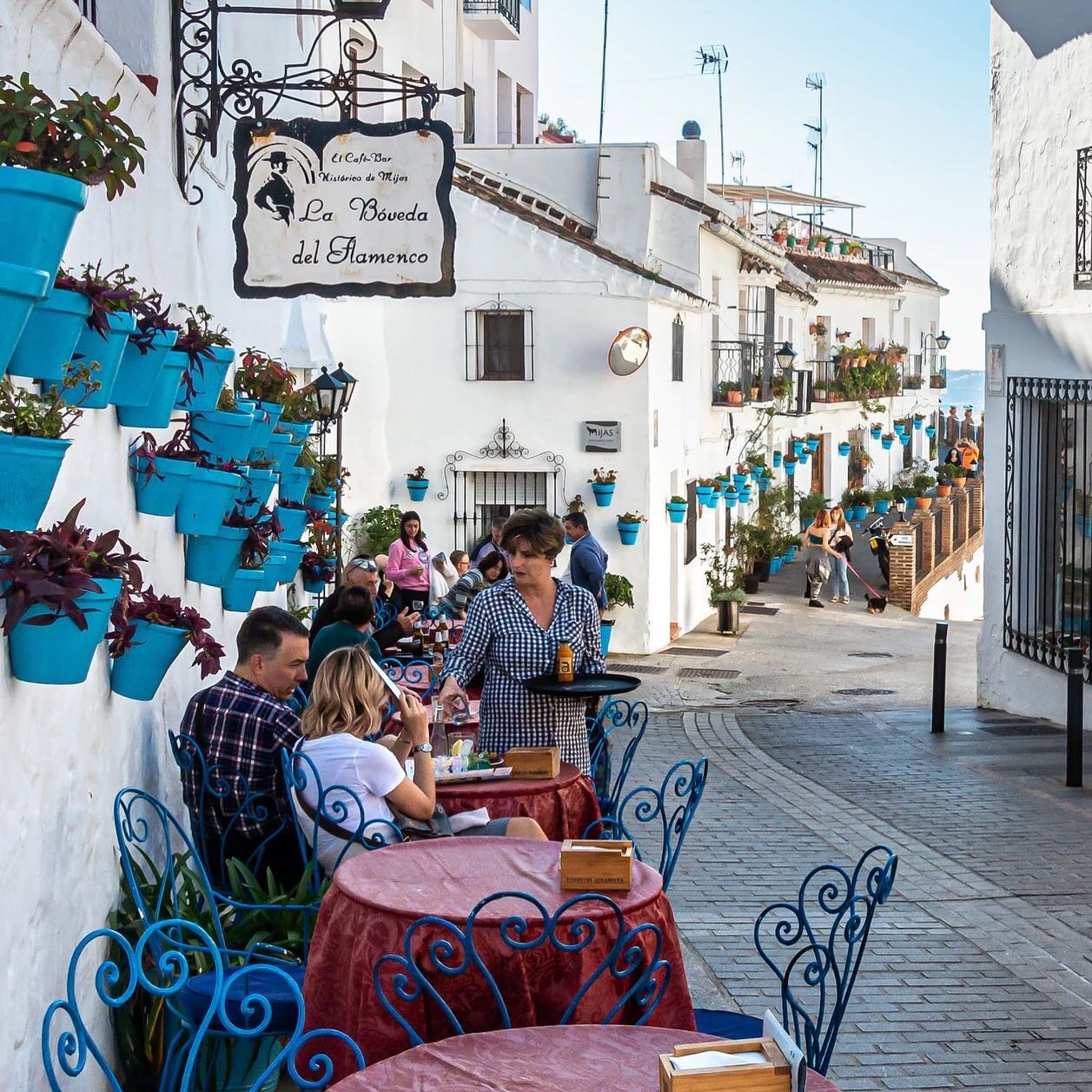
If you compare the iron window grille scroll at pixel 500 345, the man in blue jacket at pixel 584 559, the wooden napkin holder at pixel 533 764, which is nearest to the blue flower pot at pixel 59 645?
the wooden napkin holder at pixel 533 764

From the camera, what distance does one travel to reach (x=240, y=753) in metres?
6.28

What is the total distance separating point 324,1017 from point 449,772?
2139 mm

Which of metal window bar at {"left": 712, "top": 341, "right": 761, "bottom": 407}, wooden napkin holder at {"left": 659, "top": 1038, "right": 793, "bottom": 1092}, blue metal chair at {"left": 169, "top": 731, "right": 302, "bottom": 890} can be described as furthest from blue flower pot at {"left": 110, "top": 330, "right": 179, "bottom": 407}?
metal window bar at {"left": 712, "top": 341, "right": 761, "bottom": 407}

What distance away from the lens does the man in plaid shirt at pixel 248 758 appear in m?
6.28

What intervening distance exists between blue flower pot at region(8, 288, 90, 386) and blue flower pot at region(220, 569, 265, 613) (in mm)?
3842

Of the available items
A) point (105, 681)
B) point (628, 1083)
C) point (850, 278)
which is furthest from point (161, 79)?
point (850, 278)

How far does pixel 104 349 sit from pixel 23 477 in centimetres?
90

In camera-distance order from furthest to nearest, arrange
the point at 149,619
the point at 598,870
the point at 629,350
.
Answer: the point at 629,350 → the point at 149,619 → the point at 598,870

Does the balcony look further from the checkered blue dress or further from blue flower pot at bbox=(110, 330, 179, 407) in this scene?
blue flower pot at bbox=(110, 330, 179, 407)

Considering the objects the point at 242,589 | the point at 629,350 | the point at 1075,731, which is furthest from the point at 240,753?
the point at 629,350

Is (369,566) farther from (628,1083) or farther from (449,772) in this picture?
(628,1083)

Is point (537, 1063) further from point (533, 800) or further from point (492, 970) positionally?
point (533, 800)

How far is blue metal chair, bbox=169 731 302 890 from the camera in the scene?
20.5ft

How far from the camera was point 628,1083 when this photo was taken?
384 cm
